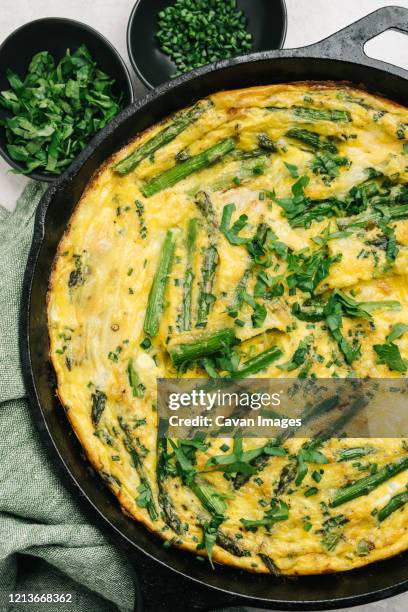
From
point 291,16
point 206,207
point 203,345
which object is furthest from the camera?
point 291,16

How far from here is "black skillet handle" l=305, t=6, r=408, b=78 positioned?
3502 millimetres

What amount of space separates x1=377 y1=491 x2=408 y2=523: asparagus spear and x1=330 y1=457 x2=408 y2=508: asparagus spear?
103 millimetres

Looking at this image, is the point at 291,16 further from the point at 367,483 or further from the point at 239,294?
the point at 367,483

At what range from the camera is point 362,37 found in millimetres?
3516

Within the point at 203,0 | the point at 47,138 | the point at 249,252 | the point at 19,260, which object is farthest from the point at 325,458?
the point at 203,0

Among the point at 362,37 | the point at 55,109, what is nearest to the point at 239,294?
the point at 362,37

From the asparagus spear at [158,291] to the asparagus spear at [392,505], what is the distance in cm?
144

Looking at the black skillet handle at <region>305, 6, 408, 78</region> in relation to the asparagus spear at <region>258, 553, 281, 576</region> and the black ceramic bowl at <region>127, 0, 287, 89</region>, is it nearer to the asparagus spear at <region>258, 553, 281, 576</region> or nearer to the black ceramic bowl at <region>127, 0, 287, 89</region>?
the black ceramic bowl at <region>127, 0, 287, 89</region>

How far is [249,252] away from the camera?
141 inches

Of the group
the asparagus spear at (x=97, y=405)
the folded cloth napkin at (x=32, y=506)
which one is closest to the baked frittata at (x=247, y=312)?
the asparagus spear at (x=97, y=405)

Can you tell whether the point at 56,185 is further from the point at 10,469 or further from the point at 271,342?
the point at 10,469

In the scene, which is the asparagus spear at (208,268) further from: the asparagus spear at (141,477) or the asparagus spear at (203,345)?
the asparagus spear at (141,477)

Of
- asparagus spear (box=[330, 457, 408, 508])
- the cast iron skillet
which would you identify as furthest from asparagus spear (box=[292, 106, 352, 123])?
asparagus spear (box=[330, 457, 408, 508])

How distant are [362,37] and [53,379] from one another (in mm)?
2314
